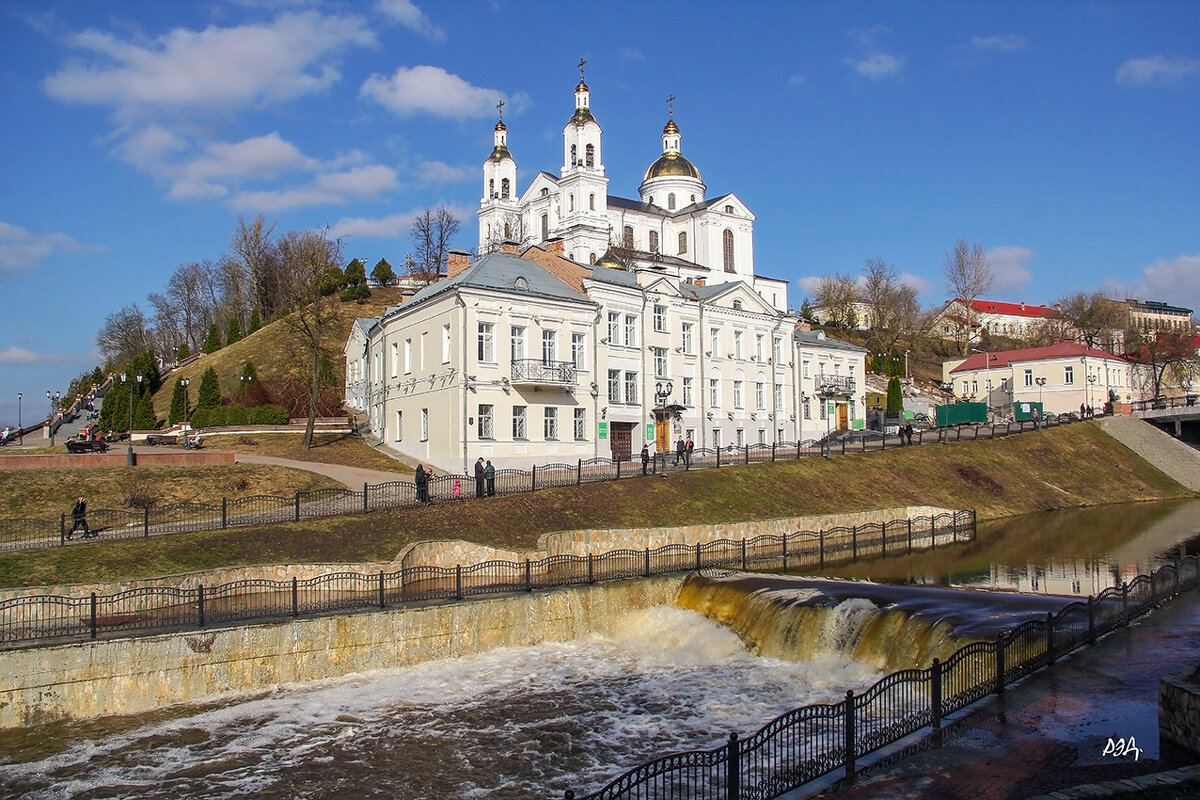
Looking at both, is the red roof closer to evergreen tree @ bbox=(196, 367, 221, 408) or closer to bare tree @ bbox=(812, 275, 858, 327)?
bare tree @ bbox=(812, 275, 858, 327)

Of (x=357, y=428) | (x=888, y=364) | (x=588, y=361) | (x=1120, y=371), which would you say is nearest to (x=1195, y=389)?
(x=1120, y=371)

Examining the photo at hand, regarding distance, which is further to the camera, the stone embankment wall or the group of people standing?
the group of people standing

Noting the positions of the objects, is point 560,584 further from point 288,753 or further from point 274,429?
point 274,429

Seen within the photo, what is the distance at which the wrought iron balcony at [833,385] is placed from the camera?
64.1 m

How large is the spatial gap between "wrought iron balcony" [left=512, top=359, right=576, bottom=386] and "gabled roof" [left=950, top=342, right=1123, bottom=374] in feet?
198

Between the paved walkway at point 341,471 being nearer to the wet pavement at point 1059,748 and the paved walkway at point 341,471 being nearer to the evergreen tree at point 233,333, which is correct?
the wet pavement at point 1059,748

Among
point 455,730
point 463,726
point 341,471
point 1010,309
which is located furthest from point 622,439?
point 1010,309

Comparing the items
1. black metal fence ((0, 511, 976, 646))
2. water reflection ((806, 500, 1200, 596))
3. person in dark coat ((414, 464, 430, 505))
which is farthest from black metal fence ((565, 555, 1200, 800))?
person in dark coat ((414, 464, 430, 505))

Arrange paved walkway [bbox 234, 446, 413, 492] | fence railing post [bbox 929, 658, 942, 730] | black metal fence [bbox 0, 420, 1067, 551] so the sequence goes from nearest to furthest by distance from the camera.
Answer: fence railing post [bbox 929, 658, 942, 730], black metal fence [bbox 0, 420, 1067, 551], paved walkway [bbox 234, 446, 413, 492]

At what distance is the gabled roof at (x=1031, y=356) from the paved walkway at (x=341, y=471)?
67.0 meters

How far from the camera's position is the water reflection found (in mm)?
28641

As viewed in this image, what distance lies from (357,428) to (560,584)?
108ft

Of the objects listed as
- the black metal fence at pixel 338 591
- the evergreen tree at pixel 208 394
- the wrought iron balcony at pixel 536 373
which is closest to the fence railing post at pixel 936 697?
the black metal fence at pixel 338 591

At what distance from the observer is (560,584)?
2467 centimetres
